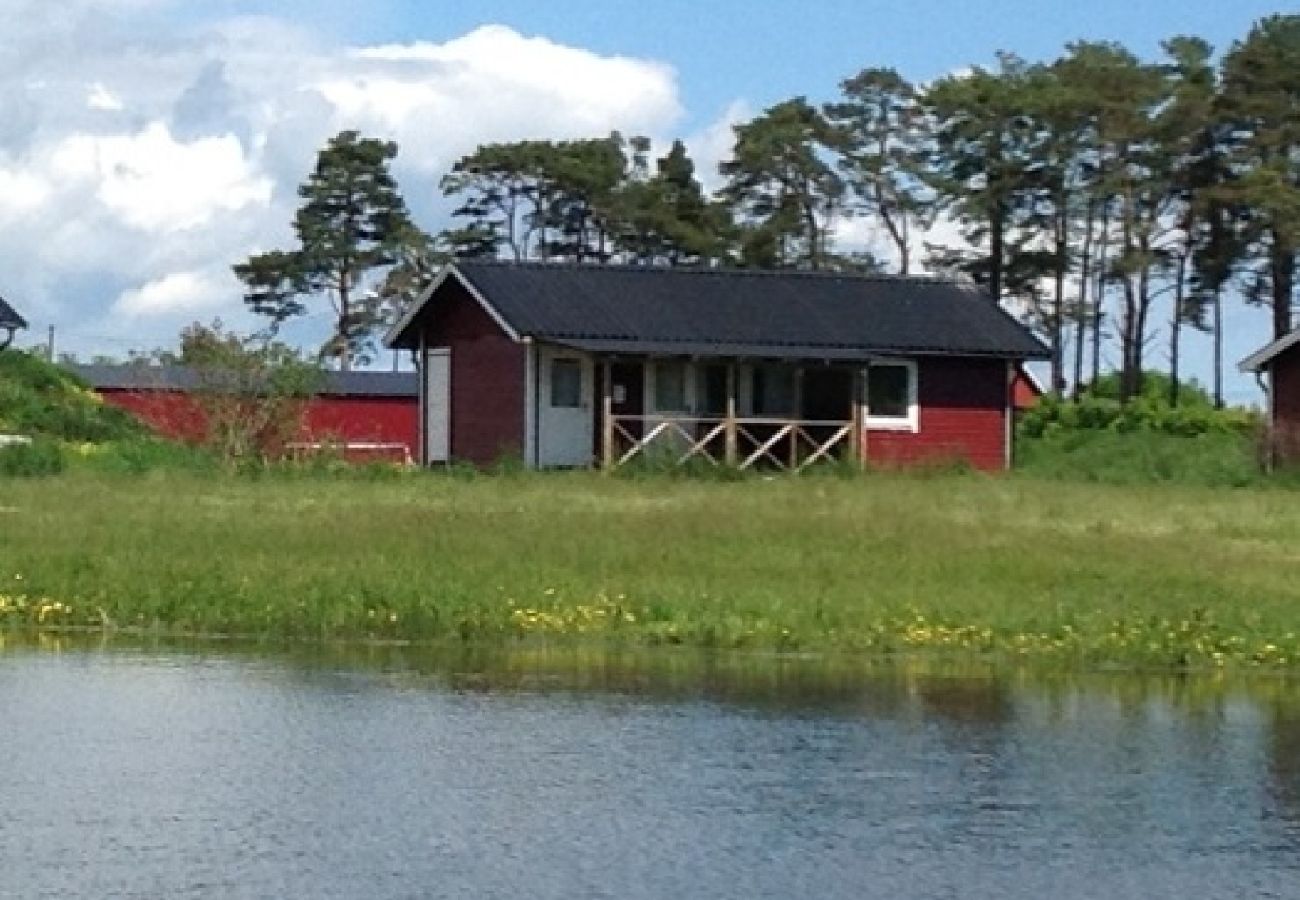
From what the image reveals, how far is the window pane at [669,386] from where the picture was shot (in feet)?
168

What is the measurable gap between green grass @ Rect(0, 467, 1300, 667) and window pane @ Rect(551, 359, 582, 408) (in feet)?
44.1

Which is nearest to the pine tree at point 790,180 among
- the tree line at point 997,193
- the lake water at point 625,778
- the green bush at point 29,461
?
the tree line at point 997,193

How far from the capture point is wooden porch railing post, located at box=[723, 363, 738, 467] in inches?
1925

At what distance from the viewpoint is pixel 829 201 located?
271ft

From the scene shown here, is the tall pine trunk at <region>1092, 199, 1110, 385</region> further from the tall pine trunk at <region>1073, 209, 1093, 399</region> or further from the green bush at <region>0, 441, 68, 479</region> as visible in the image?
the green bush at <region>0, 441, 68, 479</region>

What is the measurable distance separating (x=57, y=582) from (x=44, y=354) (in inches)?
1747

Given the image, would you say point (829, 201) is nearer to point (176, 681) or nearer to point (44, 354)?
point (44, 354)

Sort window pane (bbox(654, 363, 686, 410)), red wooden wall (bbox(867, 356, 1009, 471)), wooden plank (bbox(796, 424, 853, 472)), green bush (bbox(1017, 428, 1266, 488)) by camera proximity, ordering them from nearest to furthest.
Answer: green bush (bbox(1017, 428, 1266, 488)), wooden plank (bbox(796, 424, 853, 472)), window pane (bbox(654, 363, 686, 410)), red wooden wall (bbox(867, 356, 1009, 471))

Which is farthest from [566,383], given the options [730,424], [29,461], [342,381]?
[342,381]

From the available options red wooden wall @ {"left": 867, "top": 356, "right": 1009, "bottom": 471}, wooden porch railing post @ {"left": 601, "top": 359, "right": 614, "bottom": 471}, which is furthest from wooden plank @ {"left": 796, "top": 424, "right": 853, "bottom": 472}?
wooden porch railing post @ {"left": 601, "top": 359, "right": 614, "bottom": 471}

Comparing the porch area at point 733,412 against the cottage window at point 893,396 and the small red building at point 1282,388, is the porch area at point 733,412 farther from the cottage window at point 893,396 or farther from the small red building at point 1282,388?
the small red building at point 1282,388

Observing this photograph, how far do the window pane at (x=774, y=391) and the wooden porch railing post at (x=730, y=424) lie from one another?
6.06 feet

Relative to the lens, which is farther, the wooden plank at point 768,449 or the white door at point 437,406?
the white door at point 437,406

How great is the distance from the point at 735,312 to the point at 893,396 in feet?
11.0
